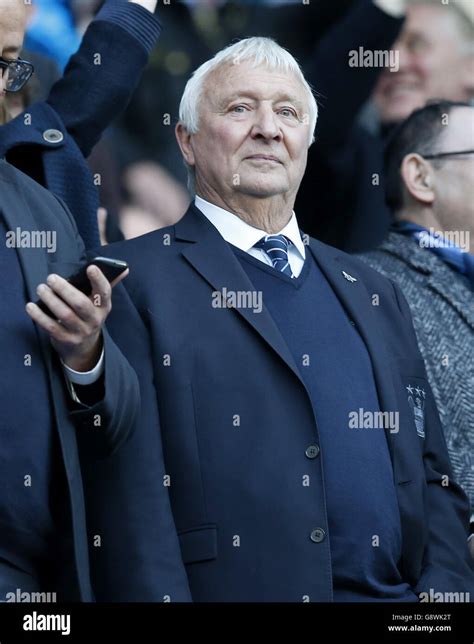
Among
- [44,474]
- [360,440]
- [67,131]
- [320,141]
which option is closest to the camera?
[44,474]

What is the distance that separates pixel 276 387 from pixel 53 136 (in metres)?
0.82

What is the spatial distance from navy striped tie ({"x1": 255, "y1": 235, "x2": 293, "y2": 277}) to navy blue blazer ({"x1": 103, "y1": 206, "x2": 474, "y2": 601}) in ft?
0.39

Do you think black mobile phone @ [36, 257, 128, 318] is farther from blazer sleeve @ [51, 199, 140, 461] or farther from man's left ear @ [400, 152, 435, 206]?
man's left ear @ [400, 152, 435, 206]

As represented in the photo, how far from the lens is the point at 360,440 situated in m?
3.36

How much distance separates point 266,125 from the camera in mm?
3600

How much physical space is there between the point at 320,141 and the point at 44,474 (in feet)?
6.84

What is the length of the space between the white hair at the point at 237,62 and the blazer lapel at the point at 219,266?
262mm

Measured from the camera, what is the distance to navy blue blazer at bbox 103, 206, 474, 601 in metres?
3.18

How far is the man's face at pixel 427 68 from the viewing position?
4891 millimetres

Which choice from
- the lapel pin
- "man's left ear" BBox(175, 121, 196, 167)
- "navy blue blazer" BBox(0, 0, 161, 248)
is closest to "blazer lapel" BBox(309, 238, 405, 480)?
the lapel pin

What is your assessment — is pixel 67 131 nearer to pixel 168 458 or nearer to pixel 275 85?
pixel 275 85

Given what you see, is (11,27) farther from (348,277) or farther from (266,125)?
(348,277)

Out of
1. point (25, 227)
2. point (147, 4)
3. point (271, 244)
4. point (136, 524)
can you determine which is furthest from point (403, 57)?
point (136, 524)

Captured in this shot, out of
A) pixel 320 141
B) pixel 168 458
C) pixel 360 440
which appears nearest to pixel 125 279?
pixel 168 458
